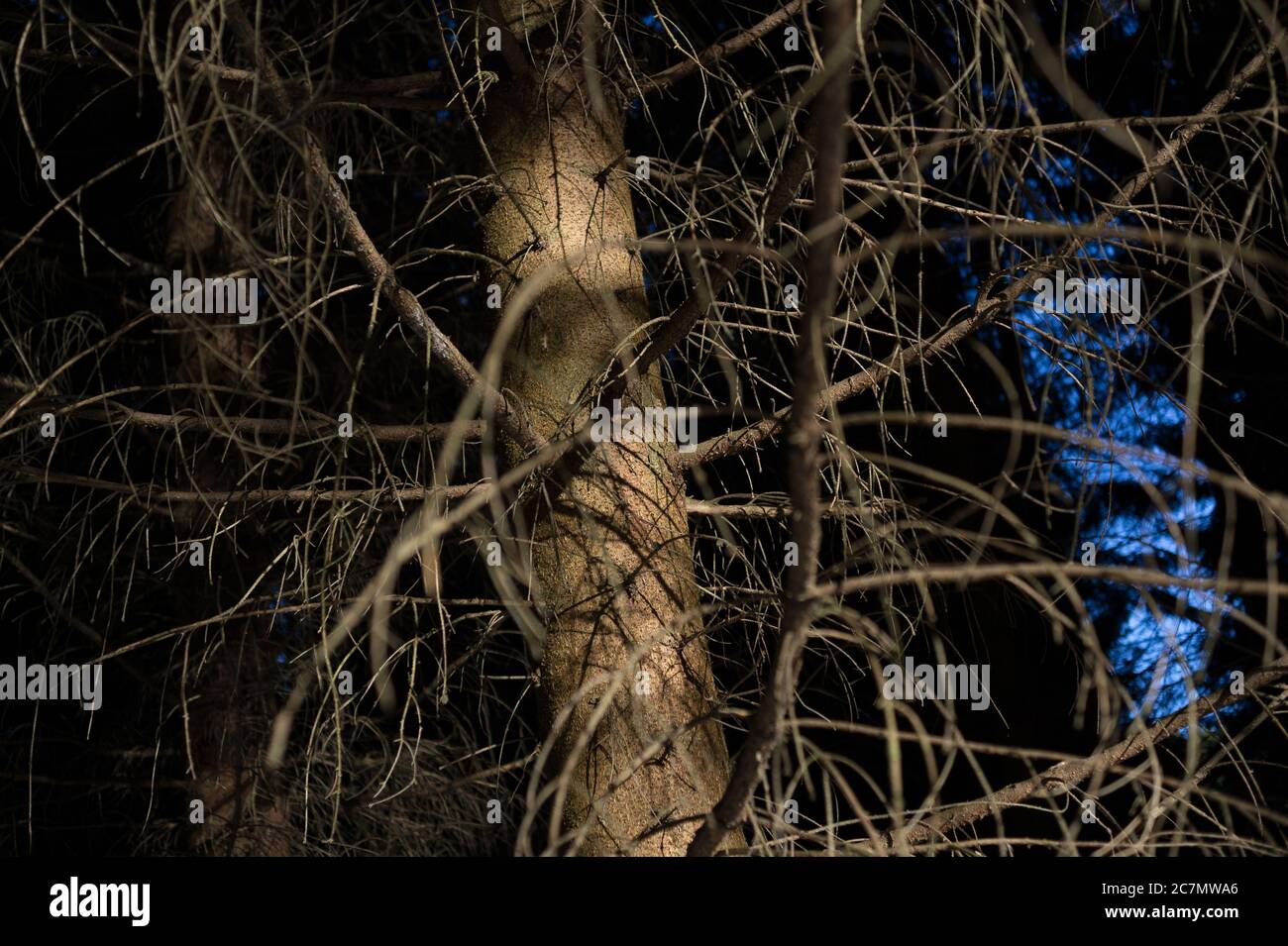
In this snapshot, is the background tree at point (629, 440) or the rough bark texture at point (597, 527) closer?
the background tree at point (629, 440)

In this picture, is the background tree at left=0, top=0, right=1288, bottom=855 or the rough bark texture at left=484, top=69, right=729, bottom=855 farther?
the rough bark texture at left=484, top=69, right=729, bottom=855

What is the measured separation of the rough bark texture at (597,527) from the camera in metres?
1.12

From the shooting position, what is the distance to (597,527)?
3.79ft

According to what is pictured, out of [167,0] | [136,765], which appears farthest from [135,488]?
[167,0]

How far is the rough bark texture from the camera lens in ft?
3.66

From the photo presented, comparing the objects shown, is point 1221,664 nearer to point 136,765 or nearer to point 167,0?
point 136,765

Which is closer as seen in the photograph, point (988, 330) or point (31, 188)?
point (31, 188)
